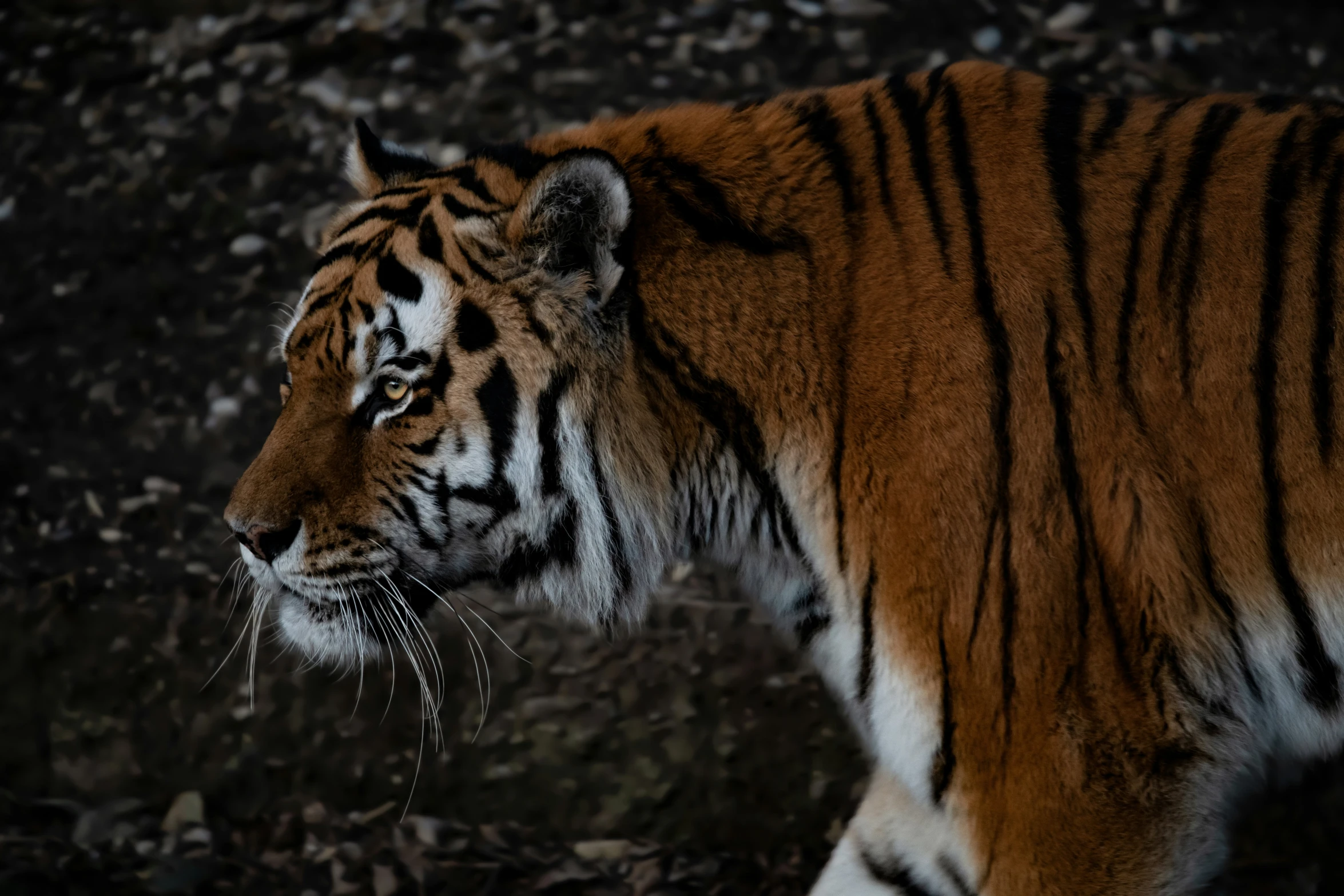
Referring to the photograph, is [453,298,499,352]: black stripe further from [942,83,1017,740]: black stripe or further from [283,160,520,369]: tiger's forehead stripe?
[942,83,1017,740]: black stripe

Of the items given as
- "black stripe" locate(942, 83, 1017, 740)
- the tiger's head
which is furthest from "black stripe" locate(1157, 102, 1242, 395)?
the tiger's head

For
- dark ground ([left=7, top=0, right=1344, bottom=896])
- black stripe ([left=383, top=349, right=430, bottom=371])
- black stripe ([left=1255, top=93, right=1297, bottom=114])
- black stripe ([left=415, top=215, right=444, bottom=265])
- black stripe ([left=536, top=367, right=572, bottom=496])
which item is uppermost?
black stripe ([left=1255, top=93, right=1297, bottom=114])

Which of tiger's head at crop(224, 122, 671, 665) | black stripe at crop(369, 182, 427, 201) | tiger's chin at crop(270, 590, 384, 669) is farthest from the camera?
black stripe at crop(369, 182, 427, 201)

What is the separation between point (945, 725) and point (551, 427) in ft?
2.36

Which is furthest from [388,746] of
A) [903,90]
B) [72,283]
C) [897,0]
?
[897,0]

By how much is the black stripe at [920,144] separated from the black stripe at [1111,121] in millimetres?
246

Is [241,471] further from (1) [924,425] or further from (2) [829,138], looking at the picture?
(1) [924,425]

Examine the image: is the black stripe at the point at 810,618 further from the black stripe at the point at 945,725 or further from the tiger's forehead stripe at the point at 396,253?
the tiger's forehead stripe at the point at 396,253

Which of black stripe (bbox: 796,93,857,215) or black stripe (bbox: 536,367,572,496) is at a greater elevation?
black stripe (bbox: 796,93,857,215)

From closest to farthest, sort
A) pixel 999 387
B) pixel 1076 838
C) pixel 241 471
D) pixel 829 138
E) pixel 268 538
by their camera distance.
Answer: pixel 1076 838, pixel 999 387, pixel 268 538, pixel 829 138, pixel 241 471

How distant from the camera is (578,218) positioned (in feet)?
6.05

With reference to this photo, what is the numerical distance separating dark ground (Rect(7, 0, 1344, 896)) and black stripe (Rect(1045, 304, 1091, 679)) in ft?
5.04

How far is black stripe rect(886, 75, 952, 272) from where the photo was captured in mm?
1896

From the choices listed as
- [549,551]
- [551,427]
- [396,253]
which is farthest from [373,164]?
[549,551]
